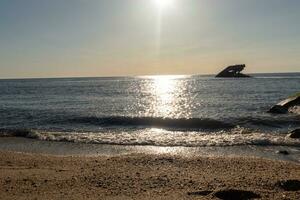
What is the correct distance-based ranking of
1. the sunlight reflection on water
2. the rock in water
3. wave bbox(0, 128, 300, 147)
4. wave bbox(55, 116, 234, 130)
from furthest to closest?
1. the sunlight reflection on water
2. the rock in water
3. wave bbox(55, 116, 234, 130)
4. wave bbox(0, 128, 300, 147)

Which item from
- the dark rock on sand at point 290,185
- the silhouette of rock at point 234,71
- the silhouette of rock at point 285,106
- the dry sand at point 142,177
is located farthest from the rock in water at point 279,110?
the silhouette of rock at point 234,71

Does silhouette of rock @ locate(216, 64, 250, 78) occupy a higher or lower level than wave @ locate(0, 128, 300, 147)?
higher

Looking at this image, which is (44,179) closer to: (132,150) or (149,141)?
(132,150)

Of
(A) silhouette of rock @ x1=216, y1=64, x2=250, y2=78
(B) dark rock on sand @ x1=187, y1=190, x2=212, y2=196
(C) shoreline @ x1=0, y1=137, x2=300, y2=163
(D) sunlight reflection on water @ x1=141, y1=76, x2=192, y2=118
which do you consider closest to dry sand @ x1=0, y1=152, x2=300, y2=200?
(B) dark rock on sand @ x1=187, y1=190, x2=212, y2=196

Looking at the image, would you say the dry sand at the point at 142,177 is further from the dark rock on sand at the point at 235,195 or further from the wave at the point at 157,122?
the wave at the point at 157,122

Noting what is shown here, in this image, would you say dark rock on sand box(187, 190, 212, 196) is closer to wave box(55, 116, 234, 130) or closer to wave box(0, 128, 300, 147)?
wave box(0, 128, 300, 147)

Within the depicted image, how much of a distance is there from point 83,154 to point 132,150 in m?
2.62

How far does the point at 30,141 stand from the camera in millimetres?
24094

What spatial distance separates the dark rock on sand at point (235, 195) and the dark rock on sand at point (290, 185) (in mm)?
1298

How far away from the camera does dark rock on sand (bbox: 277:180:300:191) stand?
11.2 m

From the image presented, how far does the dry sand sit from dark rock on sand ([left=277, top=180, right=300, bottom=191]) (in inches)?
1.0

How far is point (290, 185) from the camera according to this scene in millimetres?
11383

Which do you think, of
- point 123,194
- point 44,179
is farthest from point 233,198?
point 44,179

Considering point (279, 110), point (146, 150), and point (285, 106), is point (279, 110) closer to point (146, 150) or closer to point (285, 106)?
point (285, 106)
